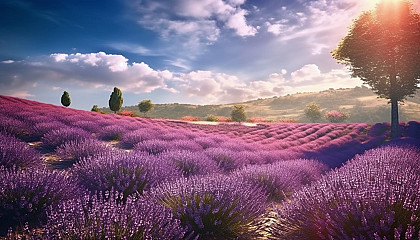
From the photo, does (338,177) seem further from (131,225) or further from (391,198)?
(131,225)

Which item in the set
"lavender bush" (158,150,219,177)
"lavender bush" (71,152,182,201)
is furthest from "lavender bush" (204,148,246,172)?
"lavender bush" (71,152,182,201)

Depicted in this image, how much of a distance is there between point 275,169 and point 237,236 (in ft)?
7.48

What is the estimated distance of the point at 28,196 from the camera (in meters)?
2.59

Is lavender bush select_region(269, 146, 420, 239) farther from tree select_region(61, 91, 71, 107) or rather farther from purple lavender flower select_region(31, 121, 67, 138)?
tree select_region(61, 91, 71, 107)

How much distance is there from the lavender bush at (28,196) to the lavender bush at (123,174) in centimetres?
41

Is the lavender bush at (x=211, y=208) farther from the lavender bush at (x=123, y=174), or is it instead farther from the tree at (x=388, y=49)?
the tree at (x=388, y=49)

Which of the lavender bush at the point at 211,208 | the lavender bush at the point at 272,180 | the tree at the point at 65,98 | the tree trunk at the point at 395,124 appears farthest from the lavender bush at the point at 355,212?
the tree at the point at 65,98

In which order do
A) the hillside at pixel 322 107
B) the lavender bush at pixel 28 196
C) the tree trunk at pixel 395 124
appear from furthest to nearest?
the hillside at pixel 322 107, the tree trunk at pixel 395 124, the lavender bush at pixel 28 196

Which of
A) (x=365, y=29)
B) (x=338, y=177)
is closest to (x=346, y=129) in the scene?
(x=365, y=29)

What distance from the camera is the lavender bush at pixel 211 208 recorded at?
246 cm

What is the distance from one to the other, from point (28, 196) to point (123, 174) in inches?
40.1

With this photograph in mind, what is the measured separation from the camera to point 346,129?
17.4 metres

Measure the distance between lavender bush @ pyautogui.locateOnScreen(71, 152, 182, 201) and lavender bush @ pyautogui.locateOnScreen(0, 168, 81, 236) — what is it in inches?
16.0

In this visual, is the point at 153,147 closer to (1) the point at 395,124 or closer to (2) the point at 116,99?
(1) the point at 395,124
